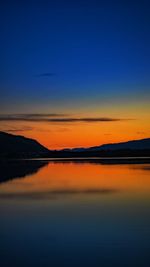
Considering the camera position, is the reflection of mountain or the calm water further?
the reflection of mountain

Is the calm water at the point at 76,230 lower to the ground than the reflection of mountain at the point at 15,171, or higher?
lower

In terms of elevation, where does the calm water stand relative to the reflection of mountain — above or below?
below

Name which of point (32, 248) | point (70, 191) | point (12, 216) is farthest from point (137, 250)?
point (70, 191)

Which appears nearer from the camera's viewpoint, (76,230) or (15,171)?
(76,230)

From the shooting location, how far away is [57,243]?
9.02 metres

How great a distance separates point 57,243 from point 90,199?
24.0ft

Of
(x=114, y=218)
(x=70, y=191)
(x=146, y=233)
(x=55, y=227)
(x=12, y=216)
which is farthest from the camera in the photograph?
(x=70, y=191)

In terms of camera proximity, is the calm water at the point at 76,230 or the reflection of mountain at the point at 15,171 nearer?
the calm water at the point at 76,230

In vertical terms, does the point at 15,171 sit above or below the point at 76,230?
above

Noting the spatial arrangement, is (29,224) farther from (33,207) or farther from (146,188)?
(146,188)

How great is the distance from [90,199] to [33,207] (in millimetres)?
2766

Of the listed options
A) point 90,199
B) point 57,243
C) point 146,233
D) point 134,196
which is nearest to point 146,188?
point 134,196

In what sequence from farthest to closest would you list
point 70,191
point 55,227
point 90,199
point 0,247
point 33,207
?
point 70,191 → point 90,199 → point 33,207 → point 55,227 → point 0,247

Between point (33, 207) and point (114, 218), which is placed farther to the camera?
point (33, 207)
